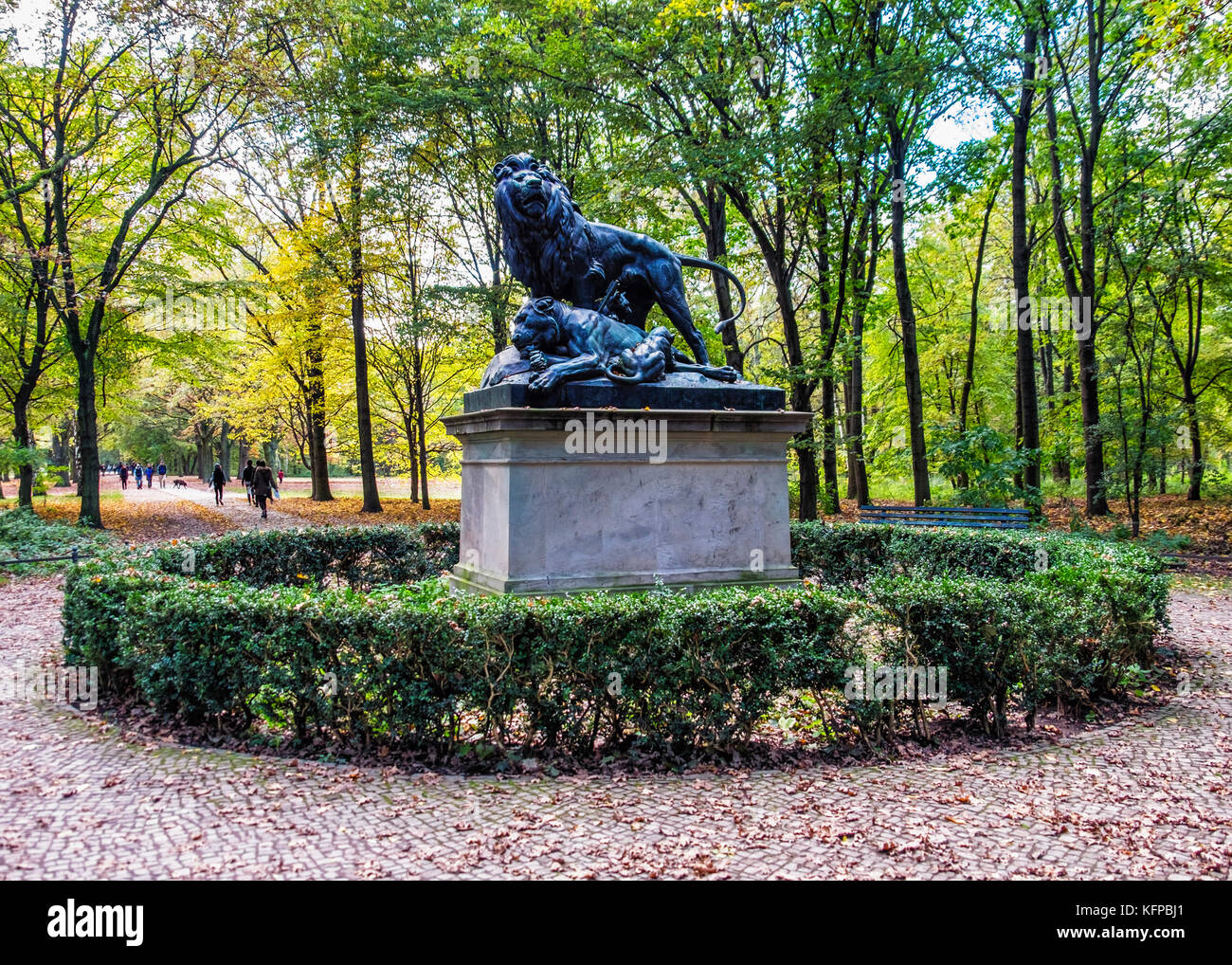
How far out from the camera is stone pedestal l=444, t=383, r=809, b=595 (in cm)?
692

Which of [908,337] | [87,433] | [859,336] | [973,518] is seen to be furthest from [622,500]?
[87,433]

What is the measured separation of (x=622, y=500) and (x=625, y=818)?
3547 mm

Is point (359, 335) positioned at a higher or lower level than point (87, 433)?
higher

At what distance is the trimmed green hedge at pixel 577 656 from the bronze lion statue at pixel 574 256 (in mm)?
3728

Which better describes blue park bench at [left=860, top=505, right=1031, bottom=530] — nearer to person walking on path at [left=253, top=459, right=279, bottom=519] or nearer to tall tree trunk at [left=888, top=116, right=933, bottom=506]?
tall tree trunk at [left=888, top=116, right=933, bottom=506]

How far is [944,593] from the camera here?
552 centimetres

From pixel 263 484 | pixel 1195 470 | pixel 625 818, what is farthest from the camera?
pixel 263 484

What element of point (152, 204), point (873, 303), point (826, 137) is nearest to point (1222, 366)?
point (873, 303)

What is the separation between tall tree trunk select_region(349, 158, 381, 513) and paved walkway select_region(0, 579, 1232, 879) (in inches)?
750

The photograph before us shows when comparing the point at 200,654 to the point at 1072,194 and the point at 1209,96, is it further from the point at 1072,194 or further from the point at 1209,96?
the point at 1209,96

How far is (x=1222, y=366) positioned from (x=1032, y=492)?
12904mm

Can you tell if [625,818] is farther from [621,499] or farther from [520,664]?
[621,499]

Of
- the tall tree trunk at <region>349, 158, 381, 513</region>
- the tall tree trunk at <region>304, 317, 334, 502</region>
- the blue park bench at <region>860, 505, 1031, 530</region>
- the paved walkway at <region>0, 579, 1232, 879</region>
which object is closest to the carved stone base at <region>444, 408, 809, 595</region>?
the paved walkway at <region>0, 579, 1232, 879</region>

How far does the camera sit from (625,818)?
4121 mm
